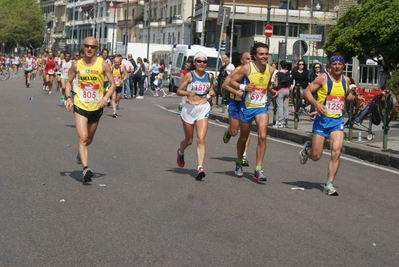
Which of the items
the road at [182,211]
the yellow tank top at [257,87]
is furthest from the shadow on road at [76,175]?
the yellow tank top at [257,87]

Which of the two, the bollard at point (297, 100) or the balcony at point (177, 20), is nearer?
the bollard at point (297, 100)

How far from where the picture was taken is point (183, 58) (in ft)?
152

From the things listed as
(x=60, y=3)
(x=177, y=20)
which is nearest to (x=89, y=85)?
(x=177, y=20)

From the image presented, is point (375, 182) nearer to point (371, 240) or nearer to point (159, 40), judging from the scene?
point (371, 240)

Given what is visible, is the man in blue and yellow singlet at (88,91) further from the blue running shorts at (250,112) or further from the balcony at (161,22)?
the balcony at (161,22)

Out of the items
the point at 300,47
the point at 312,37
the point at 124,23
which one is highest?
the point at 124,23

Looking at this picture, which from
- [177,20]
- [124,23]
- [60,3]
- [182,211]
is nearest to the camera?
[182,211]

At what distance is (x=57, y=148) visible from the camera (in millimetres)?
15211

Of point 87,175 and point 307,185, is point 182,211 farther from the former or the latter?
point 307,185

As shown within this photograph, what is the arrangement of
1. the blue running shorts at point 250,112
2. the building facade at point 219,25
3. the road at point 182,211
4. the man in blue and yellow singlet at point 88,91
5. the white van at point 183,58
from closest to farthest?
1. the road at point 182,211
2. the man in blue and yellow singlet at point 88,91
3. the blue running shorts at point 250,112
4. the white van at point 183,58
5. the building facade at point 219,25

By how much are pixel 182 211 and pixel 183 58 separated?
3731cm

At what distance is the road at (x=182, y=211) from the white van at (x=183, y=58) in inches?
1170

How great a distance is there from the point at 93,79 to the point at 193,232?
3909 millimetres

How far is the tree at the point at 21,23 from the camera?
141 m
